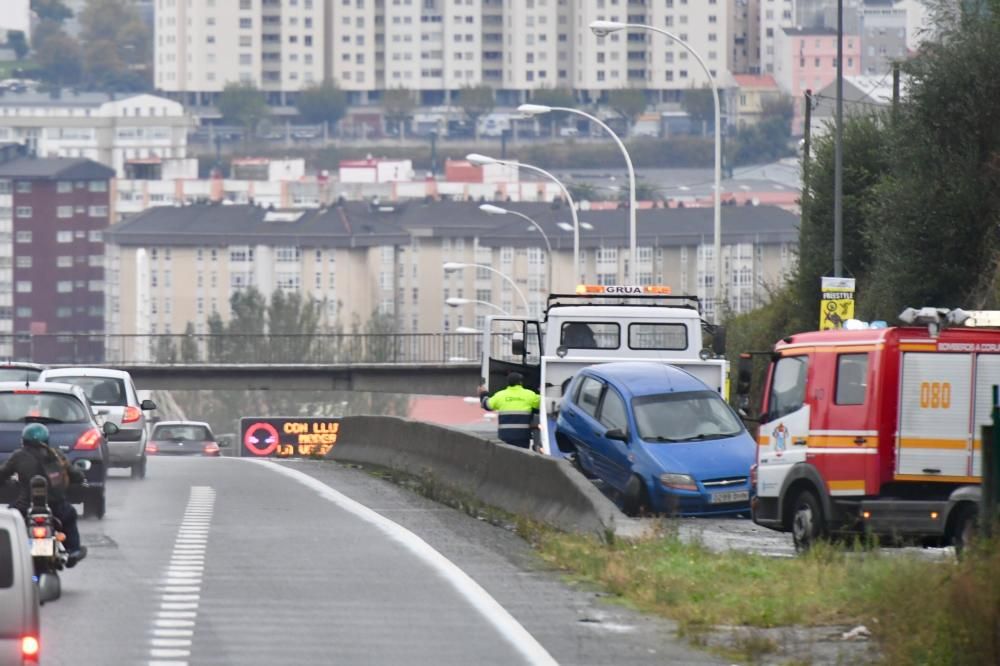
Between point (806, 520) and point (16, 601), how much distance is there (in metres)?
10.2

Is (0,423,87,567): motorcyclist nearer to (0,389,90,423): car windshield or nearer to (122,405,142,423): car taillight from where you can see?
(0,389,90,423): car windshield

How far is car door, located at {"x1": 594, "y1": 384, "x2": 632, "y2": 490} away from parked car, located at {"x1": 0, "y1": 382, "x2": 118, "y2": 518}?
5.20 metres

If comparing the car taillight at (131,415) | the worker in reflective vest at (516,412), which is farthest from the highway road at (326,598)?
the car taillight at (131,415)

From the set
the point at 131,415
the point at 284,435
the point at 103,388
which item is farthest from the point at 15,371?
the point at 284,435

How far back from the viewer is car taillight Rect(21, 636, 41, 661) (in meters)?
10.0

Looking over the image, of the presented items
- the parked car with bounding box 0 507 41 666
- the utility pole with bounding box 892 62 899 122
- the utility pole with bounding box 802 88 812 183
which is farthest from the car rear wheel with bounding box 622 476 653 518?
the utility pole with bounding box 802 88 812 183

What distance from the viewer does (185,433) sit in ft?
198

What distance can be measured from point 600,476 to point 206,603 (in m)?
10.0

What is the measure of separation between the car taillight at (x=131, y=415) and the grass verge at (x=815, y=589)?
12.8 meters

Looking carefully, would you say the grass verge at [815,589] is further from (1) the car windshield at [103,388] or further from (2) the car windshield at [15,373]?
(2) the car windshield at [15,373]

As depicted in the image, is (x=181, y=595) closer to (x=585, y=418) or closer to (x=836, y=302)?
(x=585, y=418)

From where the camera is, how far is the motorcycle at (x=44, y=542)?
45.2ft

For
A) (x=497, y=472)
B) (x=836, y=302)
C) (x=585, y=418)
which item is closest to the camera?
(x=497, y=472)

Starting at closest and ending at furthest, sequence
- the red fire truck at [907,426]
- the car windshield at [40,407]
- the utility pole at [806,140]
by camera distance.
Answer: the red fire truck at [907,426]
the car windshield at [40,407]
the utility pole at [806,140]
